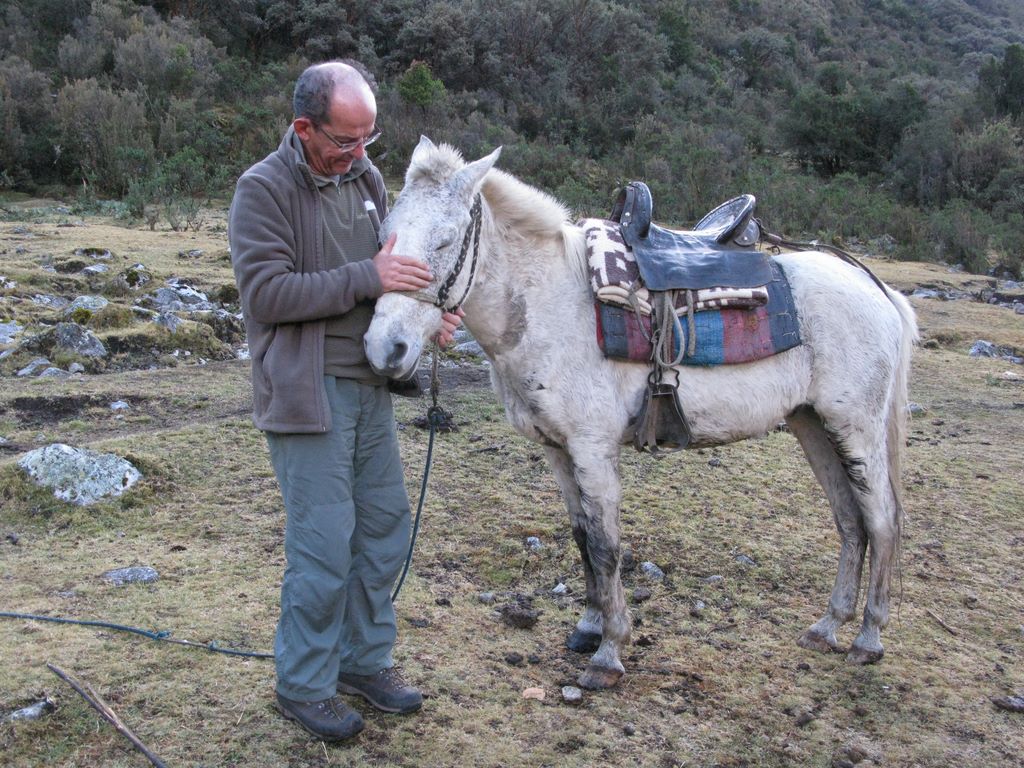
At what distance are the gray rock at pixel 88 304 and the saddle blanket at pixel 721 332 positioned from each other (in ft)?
20.7

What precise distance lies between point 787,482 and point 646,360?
2645 millimetres

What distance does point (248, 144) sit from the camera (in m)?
21.1

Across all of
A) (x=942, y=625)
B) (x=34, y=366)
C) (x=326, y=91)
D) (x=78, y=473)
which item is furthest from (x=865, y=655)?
(x=34, y=366)

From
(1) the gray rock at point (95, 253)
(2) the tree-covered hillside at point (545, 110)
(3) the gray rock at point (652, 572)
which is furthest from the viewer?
(2) the tree-covered hillside at point (545, 110)

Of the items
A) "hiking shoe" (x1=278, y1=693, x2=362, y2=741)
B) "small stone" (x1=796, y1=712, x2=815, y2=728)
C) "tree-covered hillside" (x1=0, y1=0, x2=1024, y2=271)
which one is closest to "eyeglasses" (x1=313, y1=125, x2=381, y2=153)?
"hiking shoe" (x1=278, y1=693, x2=362, y2=741)

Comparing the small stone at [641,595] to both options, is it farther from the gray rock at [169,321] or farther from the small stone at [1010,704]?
the gray rock at [169,321]

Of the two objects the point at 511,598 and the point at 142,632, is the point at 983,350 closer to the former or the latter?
the point at 511,598

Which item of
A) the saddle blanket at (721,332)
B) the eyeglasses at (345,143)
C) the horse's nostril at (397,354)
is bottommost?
the saddle blanket at (721,332)

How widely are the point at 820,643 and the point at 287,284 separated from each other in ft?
8.86

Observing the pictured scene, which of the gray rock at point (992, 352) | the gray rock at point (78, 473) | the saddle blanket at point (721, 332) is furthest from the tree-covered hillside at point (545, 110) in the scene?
the saddle blanket at point (721, 332)

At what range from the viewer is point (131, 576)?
3.80 meters

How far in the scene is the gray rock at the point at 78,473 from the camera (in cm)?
445

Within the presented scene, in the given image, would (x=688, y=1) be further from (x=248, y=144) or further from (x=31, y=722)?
(x=31, y=722)

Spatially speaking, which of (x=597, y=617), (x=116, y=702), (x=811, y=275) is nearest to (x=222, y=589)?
(x=116, y=702)
